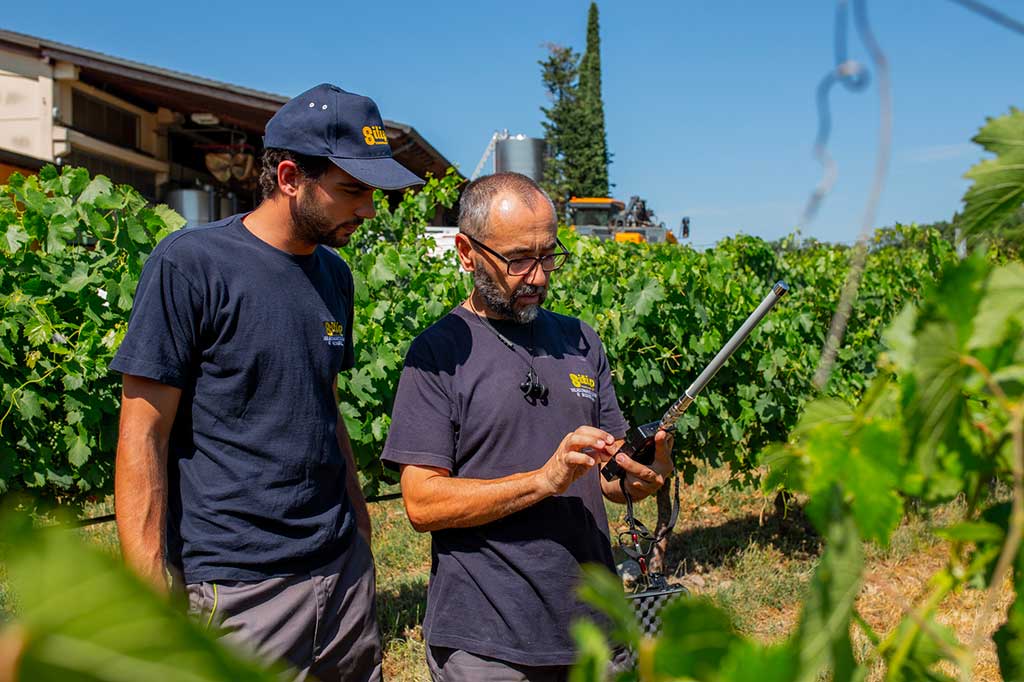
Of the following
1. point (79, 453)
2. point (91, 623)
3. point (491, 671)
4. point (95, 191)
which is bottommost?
point (491, 671)

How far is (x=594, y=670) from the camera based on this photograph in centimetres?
40

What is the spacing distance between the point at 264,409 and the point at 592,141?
49.1 m

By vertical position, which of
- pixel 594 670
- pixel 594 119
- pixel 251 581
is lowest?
pixel 251 581

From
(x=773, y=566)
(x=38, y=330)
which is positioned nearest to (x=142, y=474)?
(x=38, y=330)

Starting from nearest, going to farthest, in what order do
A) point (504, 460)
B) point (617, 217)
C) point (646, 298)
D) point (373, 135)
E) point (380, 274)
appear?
point (504, 460)
point (373, 135)
point (380, 274)
point (646, 298)
point (617, 217)

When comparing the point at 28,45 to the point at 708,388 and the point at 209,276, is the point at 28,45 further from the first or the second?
the point at 209,276

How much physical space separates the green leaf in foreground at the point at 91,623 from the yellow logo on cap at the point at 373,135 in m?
2.29

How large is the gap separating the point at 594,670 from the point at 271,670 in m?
0.16

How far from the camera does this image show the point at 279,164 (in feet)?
7.65

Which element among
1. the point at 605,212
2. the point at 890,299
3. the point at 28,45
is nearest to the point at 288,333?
the point at 890,299

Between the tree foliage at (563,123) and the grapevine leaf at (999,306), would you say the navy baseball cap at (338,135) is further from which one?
the tree foliage at (563,123)

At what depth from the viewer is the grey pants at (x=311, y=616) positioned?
7.17ft

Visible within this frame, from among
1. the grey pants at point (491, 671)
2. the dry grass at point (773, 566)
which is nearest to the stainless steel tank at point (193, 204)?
the dry grass at point (773, 566)

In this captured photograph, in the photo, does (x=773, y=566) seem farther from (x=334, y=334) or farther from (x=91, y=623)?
Answer: (x=91, y=623)
